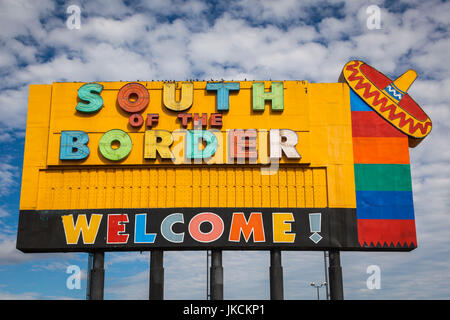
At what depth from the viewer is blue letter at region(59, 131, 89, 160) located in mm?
29562

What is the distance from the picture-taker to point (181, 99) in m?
30.5

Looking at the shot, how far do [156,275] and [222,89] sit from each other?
1143 cm

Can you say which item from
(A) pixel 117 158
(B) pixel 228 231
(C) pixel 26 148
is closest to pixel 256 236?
(B) pixel 228 231

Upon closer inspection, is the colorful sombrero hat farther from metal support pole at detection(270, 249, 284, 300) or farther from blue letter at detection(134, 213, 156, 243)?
blue letter at detection(134, 213, 156, 243)

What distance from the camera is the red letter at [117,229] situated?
28.4 m

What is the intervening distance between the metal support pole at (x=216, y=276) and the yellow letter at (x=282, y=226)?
3298 millimetres

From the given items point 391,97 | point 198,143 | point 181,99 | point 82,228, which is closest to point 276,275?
point 198,143

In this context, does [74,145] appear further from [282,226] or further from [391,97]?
[391,97]

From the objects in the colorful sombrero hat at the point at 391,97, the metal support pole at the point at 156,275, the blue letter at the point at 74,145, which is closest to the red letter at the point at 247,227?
the metal support pole at the point at 156,275

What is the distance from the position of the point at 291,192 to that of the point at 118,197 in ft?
32.3

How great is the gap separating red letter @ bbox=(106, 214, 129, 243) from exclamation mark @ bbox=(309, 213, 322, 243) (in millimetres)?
10231

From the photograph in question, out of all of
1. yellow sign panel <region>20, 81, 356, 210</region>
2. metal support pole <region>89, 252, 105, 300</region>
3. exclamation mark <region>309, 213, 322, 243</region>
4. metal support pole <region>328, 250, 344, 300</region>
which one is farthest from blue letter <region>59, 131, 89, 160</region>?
metal support pole <region>328, 250, 344, 300</region>

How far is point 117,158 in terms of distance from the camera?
29422 millimetres
